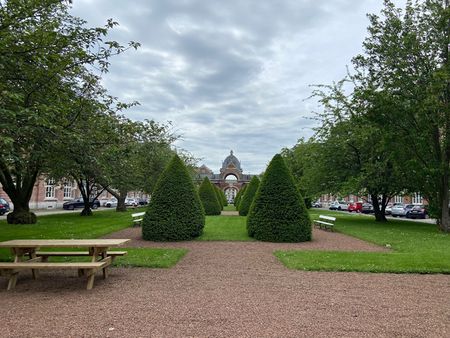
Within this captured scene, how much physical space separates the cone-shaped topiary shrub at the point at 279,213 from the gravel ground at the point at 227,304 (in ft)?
18.2

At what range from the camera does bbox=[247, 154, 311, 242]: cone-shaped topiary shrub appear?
14.4 metres

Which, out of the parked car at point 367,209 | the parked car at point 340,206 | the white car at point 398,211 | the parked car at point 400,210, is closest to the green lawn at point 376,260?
the parked car at point 400,210

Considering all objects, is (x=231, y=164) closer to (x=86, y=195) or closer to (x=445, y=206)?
(x=86, y=195)

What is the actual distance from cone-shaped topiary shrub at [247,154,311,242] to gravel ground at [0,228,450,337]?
18.2 feet

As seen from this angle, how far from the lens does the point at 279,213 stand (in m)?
14.6

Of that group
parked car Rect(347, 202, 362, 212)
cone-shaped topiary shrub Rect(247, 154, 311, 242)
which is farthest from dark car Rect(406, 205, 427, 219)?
cone-shaped topiary shrub Rect(247, 154, 311, 242)

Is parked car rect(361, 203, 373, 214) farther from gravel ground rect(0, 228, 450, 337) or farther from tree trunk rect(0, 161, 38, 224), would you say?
gravel ground rect(0, 228, 450, 337)

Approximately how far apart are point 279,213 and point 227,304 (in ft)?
29.4

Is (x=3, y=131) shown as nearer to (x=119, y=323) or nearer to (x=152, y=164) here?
(x=119, y=323)

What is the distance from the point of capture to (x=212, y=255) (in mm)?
10992

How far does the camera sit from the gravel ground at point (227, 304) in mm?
4809

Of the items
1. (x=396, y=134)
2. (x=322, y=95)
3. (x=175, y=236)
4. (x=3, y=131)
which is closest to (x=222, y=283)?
(x=3, y=131)

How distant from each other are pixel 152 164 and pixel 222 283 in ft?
87.4

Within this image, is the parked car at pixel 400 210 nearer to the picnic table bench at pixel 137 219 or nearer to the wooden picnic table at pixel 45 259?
the picnic table bench at pixel 137 219
